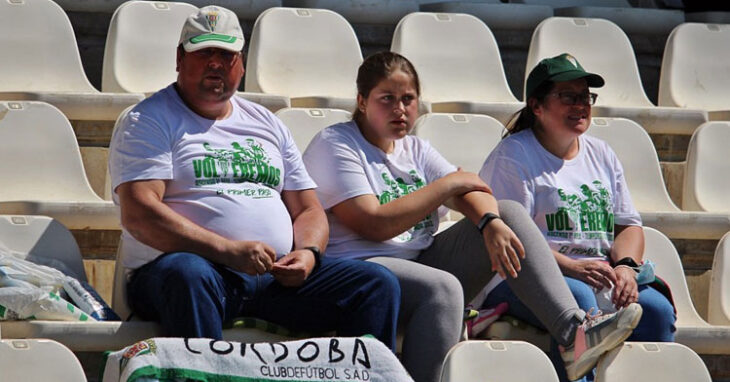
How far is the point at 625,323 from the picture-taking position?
10.8 ft

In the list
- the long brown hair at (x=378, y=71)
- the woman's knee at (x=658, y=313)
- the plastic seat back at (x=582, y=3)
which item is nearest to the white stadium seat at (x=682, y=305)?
the woman's knee at (x=658, y=313)

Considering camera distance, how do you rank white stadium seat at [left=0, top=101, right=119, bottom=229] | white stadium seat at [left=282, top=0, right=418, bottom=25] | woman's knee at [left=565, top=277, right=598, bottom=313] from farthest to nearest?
white stadium seat at [left=282, top=0, right=418, bottom=25]
white stadium seat at [left=0, top=101, right=119, bottom=229]
woman's knee at [left=565, top=277, right=598, bottom=313]

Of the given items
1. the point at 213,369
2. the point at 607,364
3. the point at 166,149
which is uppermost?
the point at 166,149

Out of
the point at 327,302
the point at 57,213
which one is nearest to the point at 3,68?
the point at 57,213

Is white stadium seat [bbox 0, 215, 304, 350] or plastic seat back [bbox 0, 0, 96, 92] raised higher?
plastic seat back [bbox 0, 0, 96, 92]

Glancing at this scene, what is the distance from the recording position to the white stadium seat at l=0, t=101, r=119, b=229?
13.0 feet

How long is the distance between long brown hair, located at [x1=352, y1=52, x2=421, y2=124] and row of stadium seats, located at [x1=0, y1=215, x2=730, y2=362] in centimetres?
73

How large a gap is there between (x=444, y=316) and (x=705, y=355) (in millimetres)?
1066

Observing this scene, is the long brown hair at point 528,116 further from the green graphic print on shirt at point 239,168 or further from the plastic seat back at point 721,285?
the green graphic print on shirt at point 239,168

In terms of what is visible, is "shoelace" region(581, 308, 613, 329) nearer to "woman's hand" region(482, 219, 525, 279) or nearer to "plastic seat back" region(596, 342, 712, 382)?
"plastic seat back" region(596, 342, 712, 382)

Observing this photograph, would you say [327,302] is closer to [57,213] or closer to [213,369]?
[213,369]

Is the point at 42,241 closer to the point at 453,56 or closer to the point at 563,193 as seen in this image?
the point at 563,193

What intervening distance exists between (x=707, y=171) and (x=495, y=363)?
1.79m

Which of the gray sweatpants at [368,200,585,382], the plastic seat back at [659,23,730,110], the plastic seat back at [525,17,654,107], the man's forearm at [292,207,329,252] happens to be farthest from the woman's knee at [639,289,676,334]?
the plastic seat back at [659,23,730,110]
